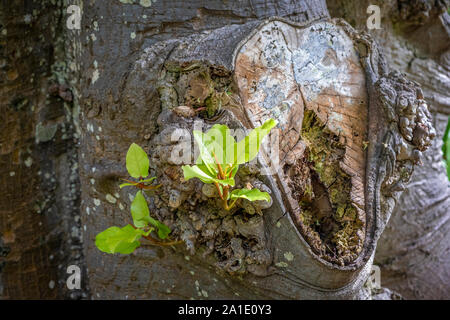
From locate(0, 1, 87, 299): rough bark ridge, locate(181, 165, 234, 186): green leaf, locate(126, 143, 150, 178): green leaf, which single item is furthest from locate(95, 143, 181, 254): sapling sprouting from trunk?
locate(0, 1, 87, 299): rough bark ridge

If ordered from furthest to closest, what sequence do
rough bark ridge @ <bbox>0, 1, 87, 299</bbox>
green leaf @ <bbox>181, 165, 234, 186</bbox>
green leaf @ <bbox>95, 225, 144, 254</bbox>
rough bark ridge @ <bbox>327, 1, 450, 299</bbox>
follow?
1. rough bark ridge @ <bbox>327, 1, 450, 299</bbox>
2. rough bark ridge @ <bbox>0, 1, 87, 299</bbox>
3. green leaf @ <bbox>95, 225, 144, 254</bbox>
4. green leaf @ <bbox>181, 165, 234, 186</bbox>

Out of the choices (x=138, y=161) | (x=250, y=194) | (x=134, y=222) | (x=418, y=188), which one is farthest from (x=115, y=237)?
(x=418, y=188)

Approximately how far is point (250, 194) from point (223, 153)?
0.27ft

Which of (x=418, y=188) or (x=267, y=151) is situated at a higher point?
(x=267, y=151)

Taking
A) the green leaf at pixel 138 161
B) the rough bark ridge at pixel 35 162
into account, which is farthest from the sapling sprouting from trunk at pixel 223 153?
the rough bark ridge at pixel 35 162

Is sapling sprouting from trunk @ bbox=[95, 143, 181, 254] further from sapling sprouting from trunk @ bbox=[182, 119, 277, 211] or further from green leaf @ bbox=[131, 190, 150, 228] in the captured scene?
sapling sprouting from trunk @ bbox=[182, 119, 277, 211]

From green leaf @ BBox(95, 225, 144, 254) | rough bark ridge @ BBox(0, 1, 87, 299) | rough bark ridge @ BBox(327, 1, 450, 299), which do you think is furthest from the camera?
rough bark ridge @ BBox(327, 1, 450, 299)

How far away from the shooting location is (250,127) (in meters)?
0.82

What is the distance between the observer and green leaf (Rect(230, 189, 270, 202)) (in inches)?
27.5

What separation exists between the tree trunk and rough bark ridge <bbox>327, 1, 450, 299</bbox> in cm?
49

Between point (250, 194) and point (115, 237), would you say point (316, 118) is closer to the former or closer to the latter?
point (250, 194)

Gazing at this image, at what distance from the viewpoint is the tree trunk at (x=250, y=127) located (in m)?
0.81

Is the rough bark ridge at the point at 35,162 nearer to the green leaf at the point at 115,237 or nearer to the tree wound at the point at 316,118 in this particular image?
the green leaf at the point at 115,237

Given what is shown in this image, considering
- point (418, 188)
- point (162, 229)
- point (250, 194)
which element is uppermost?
point (250, 194)
